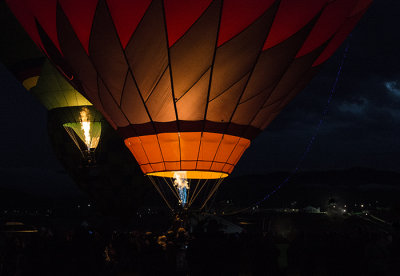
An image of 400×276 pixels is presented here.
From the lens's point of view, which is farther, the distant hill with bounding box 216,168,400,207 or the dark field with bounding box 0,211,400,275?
the distant hill with bounding box 216,168,400,207

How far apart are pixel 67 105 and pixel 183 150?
851 centimetres

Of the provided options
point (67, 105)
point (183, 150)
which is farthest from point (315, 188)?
point (183, 150)

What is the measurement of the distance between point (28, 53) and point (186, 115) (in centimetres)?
769

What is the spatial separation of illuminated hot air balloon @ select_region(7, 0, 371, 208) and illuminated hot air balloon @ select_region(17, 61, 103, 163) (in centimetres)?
610

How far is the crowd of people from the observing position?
573cm

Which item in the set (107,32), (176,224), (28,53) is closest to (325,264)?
(176,224)

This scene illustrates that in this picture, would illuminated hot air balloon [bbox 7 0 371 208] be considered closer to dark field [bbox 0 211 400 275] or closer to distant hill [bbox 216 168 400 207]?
dark field [bbox 0 211 400 275]

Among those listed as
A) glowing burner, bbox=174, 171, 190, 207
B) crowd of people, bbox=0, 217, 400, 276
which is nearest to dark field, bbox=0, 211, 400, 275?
crowd of people, bbox=0, 217, 400, 276

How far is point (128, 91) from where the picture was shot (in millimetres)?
7977

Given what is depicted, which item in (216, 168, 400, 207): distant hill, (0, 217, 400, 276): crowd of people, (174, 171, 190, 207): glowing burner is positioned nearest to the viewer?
(0, 217, 400, 276): crowd of people

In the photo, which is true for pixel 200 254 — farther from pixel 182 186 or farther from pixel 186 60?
pixel 182 186

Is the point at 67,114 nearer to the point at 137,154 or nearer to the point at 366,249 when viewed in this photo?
the point at 137,154

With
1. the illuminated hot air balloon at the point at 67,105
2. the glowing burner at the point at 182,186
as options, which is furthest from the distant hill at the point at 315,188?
the glowing burner at the point at 182,186

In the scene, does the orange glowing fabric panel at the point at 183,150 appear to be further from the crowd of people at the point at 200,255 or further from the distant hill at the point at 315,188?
the distant hill at the point at 315,188
